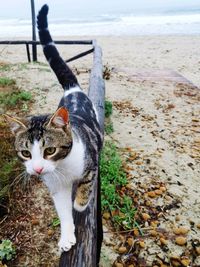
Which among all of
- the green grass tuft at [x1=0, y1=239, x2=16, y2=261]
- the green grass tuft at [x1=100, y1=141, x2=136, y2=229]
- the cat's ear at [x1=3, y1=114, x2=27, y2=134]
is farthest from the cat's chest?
the green grass tuft at [x1=100, y1=141, x2=136, y2=229]

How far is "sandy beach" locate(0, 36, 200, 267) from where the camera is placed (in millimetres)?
3451

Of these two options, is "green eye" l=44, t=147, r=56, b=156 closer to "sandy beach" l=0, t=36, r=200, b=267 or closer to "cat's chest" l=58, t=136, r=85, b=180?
"cat's chest" l=58, t=136, r=85, b=180

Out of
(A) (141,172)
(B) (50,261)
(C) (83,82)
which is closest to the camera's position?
(B) (50,261)

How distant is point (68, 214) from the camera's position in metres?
2.29

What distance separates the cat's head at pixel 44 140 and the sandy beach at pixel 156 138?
142 cm

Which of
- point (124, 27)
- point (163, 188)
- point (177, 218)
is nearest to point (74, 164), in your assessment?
point (177, 218)

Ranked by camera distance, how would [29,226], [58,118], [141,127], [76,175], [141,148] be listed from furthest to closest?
1. [141,127]
2. [141,148]
3. [29,226]
4. [76,175]
5. [58,118]

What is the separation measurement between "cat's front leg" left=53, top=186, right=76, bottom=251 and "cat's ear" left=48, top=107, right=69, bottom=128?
463 millimetres

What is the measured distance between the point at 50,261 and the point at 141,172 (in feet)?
6.27

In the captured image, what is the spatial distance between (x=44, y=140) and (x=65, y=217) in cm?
55

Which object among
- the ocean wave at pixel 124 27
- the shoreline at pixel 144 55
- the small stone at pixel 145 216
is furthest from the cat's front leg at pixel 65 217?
the ocean wave at pixel 124 27

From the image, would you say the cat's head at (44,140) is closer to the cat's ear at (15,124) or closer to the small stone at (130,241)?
the cat's ear at (15,124)

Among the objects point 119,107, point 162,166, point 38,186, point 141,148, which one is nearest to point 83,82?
point 119,107

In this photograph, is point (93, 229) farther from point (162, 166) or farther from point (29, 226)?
point (162, 166)
